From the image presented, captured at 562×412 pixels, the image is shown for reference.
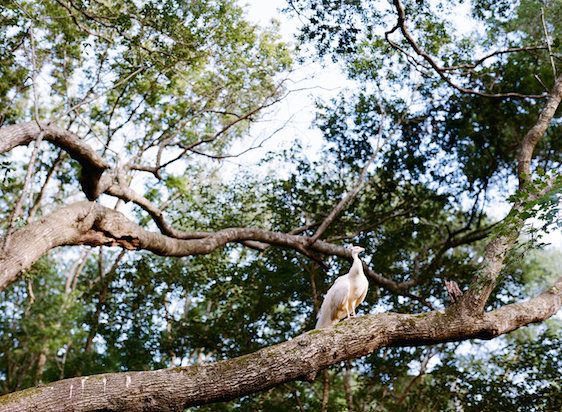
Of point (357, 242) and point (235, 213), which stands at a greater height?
point (235, 213)

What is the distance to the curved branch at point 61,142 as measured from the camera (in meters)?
5.17

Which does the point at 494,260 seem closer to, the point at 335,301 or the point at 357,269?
the point at 357,269

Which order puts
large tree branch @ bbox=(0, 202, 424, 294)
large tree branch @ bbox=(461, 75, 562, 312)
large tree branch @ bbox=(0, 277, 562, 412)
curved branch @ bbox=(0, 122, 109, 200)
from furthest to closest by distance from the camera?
curved branch @ bbox=(0, 122, 109, 200) → large tree branch @ bbox=(0, 202, 424, 294) → large tree branch @ bbox=(461, 75, 562, 312) → large tree branch @ bbox=(0, 277, 562, 412)

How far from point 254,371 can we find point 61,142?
3.12 metres

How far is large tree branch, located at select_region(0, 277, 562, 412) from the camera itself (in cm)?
324

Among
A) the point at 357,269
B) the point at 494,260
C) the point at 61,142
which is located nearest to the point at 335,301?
the point at 357,269

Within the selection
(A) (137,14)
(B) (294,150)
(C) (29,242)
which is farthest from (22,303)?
(C) (29,242)

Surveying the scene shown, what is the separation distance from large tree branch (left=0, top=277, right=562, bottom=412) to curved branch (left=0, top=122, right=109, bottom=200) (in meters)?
2.67

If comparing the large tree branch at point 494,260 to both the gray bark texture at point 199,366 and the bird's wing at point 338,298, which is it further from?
the bird's wing at point 338,298

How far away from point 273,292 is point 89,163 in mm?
5564

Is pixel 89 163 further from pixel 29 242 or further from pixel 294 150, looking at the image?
pixel 294 150

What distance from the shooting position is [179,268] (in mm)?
11156

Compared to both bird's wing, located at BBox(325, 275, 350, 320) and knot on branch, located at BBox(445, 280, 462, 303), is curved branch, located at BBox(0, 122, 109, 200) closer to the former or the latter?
bird's wing, located at BBox(325, 275, 350, 320)

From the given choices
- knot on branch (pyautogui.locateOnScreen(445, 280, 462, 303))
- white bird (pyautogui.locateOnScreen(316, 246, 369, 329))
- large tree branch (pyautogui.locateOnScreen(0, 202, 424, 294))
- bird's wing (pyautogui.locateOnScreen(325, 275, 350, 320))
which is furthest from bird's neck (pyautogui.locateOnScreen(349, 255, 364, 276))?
large tree branch (pyautogui.locateOnScreen(0, 202, 424, 294))
